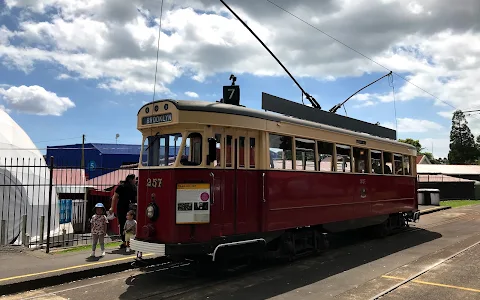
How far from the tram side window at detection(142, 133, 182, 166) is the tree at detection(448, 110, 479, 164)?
92.8 meters

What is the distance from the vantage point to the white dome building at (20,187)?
42.3 feet

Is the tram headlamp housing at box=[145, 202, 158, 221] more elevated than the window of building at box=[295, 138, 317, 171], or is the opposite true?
the window of building at box=[295, 138, 317, 171]

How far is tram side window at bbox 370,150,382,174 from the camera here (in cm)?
1215

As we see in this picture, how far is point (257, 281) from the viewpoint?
7.52 metres

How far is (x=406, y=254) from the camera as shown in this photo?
10.2 meters

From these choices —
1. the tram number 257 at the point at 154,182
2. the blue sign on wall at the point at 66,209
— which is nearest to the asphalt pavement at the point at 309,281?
the tram number 257 at the point at 154,182

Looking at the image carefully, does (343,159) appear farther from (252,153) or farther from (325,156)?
(252,153)

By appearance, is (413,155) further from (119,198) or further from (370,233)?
(119,198)

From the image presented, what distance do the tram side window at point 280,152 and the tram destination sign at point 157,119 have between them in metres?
2.21

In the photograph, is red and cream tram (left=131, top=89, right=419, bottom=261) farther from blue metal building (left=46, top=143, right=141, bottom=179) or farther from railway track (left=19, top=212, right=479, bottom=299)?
blue metal building (left=46, top=143, right=141, bottom=179)

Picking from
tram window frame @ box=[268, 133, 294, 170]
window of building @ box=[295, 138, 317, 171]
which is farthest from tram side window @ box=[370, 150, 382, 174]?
tram window frame @ box=[268, 133, 294, 170]

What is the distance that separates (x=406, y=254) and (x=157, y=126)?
23.2 ft

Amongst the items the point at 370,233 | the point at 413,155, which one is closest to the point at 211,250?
the point at 370,233

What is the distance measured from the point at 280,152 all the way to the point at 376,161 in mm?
5044
